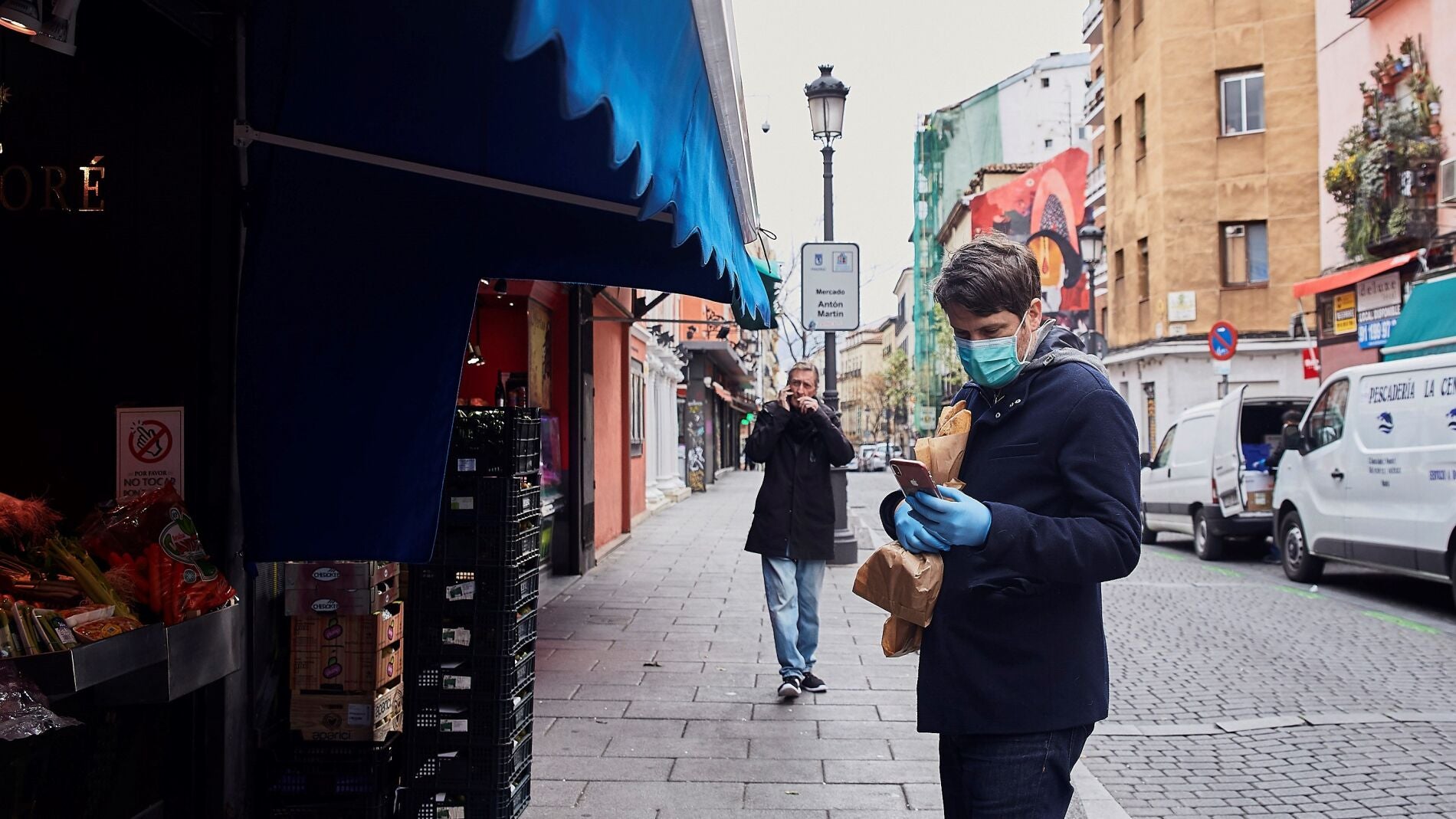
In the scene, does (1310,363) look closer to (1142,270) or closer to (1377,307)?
(1377,307)

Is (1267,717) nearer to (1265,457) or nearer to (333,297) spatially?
(333,297)

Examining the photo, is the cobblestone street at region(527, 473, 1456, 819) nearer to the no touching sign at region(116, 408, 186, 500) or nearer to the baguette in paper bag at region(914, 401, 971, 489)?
the no touching sign at region(116, 408, 186, 500)

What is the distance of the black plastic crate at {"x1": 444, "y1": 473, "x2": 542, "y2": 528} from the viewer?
166 inches

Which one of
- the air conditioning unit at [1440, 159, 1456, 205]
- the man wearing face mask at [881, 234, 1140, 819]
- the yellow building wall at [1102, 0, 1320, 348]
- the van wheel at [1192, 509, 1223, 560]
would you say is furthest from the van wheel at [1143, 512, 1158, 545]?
the man wearing face mask at [881, 234, 1140, 819]

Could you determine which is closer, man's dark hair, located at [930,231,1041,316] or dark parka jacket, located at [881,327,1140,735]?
dark parka jacket, located at [881,327,1140,735]

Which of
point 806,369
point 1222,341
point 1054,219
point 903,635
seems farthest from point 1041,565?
point 1054,219

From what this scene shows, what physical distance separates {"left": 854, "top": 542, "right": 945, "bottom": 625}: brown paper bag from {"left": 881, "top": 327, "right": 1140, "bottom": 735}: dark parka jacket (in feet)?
0.15

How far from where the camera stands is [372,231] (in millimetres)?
4207

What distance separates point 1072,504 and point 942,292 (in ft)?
1.85

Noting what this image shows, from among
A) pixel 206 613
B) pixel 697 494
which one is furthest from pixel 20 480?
pixel 697 494

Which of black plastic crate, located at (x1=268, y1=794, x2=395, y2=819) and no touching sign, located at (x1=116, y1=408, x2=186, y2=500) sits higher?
no touching sign, located at (x1=116, y1=408, x2=186, y2=500)

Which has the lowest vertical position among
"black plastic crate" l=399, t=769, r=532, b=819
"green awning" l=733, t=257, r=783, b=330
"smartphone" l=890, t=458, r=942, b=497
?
"black plastic crate" l=399, t=769, r=532, b=819

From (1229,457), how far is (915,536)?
44.1ft

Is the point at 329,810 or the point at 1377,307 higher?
the point at 1377,307
